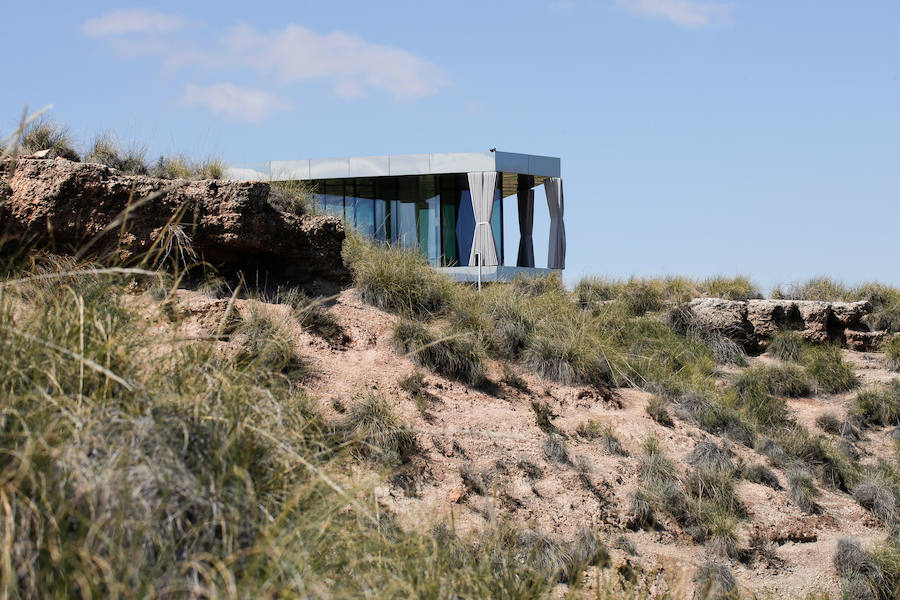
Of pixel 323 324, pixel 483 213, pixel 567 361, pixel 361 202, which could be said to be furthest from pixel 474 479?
pixel 361 202

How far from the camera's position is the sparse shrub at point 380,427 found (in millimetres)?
6539

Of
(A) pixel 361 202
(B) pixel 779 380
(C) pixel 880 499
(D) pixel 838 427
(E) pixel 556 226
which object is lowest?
(C) pixel 880 499

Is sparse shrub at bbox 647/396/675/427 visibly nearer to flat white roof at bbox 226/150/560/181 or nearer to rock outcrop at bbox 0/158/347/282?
rock outcrop at bbox 0/158/347/282

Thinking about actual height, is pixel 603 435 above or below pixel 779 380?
below

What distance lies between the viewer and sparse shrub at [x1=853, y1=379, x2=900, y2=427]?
1038 centimetres

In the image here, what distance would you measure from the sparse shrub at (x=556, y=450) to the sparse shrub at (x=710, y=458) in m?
1.42

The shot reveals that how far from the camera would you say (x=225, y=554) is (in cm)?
235

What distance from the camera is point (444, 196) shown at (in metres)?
20.7

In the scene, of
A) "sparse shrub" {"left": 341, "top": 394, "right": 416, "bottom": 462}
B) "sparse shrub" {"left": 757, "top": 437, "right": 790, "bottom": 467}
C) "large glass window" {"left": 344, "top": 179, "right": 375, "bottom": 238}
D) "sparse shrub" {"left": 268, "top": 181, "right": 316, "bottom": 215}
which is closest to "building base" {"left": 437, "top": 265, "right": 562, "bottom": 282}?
"large glass window" {"left": 344, "top": 179, "right": 375, "bottom": 238}

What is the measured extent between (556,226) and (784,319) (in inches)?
326

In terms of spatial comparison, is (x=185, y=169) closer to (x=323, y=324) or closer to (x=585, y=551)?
(x=323, y=324)

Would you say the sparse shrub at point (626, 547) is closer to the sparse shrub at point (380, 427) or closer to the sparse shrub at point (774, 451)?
the sparse shrub at point (380, 427)

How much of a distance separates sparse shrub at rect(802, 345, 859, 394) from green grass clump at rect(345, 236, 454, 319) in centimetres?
549

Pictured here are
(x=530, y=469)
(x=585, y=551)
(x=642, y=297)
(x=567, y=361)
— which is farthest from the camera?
(x=642, y=297)
